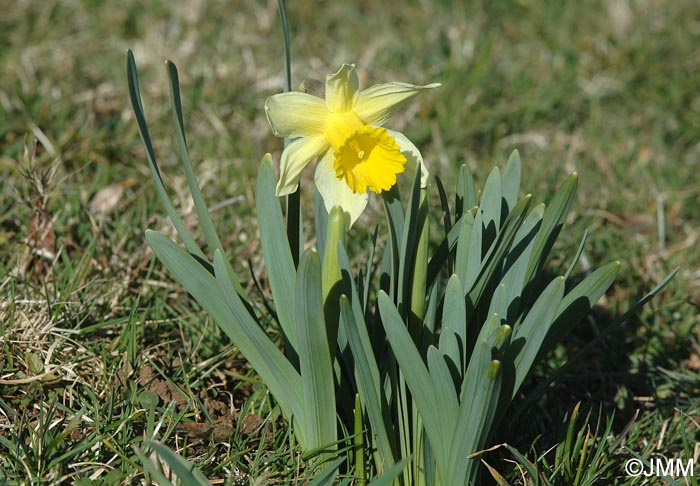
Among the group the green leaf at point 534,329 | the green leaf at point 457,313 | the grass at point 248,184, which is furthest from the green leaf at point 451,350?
the grass at point 248,184

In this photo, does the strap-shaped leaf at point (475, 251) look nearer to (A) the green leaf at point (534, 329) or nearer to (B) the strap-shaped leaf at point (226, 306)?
(A) the green leaf at point (534, 329)

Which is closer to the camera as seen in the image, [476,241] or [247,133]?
[476,241]

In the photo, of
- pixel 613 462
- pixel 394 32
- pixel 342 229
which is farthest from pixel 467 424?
pixel 394 32

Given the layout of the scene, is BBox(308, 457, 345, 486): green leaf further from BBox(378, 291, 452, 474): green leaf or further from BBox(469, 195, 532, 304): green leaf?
BBox(469, 195, 532, 304): green leaf

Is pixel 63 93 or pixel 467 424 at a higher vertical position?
pixel 63 93

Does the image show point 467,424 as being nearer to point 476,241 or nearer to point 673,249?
point 476,241

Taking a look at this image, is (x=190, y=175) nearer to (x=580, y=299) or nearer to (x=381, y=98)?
(x=381, y=98)
